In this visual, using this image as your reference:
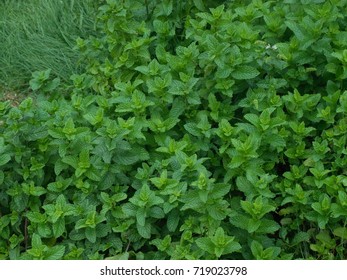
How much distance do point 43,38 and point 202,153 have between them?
197 centimetres

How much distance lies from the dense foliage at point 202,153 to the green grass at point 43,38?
85 centimetres

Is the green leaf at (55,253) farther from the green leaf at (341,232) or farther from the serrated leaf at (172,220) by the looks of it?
the green leaf at (341,232)

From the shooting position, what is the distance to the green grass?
4.99 metres

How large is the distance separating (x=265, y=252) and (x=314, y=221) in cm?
32

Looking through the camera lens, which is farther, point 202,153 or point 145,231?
point 202,153

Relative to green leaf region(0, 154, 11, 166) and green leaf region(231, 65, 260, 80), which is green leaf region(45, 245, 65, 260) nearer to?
green leaf region(0, 154, 11, 166)

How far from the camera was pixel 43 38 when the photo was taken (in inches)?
202

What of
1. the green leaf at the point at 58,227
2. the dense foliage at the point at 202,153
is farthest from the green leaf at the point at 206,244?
the green leaf at the point at 58,227

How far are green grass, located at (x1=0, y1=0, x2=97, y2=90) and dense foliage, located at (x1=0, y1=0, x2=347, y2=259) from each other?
0.85 meters

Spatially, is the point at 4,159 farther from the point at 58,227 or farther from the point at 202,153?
the point at 202,153

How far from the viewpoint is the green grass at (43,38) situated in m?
4.99

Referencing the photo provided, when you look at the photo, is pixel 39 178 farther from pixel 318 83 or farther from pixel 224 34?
pixel 318 83

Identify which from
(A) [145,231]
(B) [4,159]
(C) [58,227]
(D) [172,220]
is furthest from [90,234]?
(B) [4,159]
